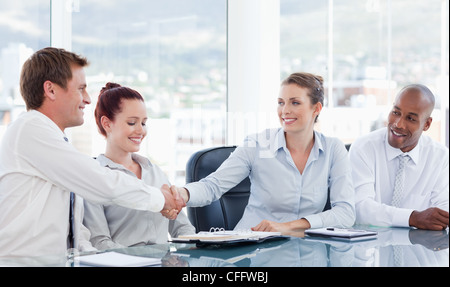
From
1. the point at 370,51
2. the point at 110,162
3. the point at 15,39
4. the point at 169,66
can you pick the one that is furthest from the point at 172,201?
the point at 370,51

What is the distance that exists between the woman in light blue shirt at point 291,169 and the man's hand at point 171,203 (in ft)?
0.68

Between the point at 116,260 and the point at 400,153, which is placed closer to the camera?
the point at 116,260

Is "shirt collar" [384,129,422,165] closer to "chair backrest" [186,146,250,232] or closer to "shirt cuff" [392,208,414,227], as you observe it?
"shirt cuff" [392,208,414,227]

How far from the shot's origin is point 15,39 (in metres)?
2.97

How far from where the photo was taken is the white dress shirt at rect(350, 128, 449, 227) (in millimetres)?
2795

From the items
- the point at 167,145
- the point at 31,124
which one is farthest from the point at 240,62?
the point at 31,124

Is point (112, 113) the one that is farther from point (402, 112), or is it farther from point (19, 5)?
point (402, 112)

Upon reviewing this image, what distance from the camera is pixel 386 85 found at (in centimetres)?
583

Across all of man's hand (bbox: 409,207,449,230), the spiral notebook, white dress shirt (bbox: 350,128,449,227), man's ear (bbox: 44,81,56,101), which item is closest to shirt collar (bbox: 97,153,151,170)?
man's ear (bbox: 44,81,56,101)

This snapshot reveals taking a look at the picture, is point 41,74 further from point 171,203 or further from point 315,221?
point 315,221

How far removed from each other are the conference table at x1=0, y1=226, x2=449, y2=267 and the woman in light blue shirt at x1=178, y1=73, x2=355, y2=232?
0.55 metres

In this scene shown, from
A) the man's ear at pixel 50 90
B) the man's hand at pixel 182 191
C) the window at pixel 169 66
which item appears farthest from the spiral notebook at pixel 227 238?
the window at pixel 169 66

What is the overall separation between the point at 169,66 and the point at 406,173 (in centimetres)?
198

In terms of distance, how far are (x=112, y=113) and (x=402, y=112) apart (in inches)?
59.5
